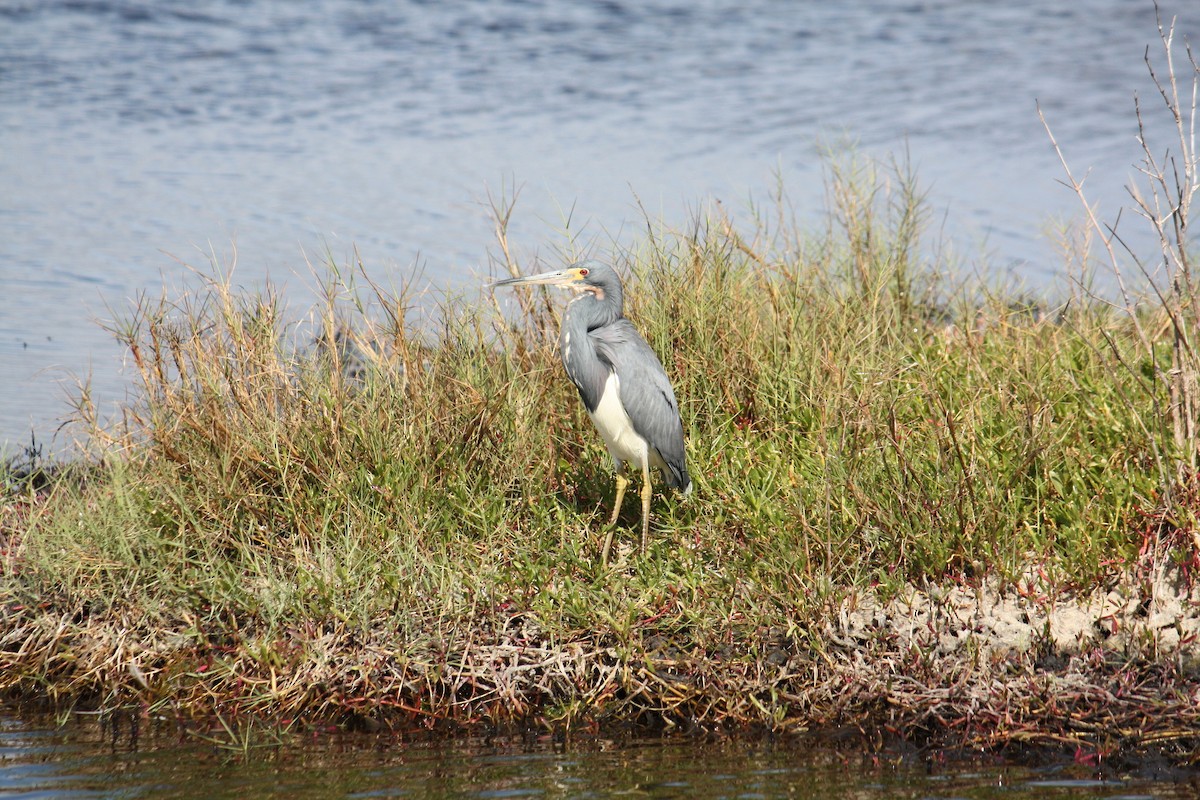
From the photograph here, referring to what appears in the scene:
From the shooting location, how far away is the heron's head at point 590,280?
5.13m

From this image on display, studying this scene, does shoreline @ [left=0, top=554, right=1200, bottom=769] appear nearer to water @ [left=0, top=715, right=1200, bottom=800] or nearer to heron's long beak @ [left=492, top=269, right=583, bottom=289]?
water @ [left=0, top=715, right=1200, bottom=800]

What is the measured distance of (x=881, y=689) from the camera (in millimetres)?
4098

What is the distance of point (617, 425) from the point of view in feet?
16.2

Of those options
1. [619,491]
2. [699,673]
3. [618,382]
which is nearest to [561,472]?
[619,491]

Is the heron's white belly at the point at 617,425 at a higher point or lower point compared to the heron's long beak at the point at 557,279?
lower

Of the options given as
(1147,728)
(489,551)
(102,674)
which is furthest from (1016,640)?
(102,674)

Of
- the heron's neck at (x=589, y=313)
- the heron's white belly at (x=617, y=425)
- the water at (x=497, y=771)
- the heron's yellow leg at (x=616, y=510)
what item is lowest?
the water at (x=497, y=771)

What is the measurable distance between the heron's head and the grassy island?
1.51ft

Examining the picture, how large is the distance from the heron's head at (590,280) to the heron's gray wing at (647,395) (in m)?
0.17

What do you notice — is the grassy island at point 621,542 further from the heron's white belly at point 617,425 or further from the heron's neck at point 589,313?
the heron's neck at point 589,313

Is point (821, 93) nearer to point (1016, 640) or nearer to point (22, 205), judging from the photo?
point (22, 205)

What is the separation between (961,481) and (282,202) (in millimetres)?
8052

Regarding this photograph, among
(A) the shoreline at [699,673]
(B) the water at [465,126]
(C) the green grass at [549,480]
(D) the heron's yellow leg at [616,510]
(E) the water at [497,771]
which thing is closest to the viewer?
(E) the water at [497,771]

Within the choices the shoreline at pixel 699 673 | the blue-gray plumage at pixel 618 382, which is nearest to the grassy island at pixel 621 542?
the shoreline at pixel 699 673
